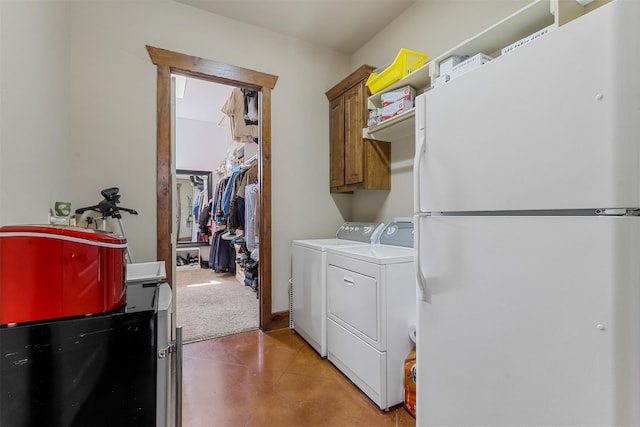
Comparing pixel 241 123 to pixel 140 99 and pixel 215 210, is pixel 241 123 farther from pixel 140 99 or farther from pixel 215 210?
pixel 215 210

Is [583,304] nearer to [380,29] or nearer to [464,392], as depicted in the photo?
[464,392]

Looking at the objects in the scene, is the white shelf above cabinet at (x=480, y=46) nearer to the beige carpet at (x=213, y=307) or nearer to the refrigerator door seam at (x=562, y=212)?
the refrigerator door seam at (x=562, y=212)

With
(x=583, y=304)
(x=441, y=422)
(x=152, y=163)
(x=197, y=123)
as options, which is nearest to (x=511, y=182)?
(x=583, y=304)

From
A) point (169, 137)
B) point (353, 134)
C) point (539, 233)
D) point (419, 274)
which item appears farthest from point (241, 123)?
point (539, 233)

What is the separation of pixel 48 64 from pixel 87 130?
645mm

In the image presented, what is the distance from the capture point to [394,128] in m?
2.28

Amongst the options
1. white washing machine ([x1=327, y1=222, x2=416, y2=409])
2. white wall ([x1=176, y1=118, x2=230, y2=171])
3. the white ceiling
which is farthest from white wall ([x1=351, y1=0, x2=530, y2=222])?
white wall ([x1=176, y1=118, x2=230, y2=171])

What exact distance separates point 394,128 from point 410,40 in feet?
2.66

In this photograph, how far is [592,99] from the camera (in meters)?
0.70

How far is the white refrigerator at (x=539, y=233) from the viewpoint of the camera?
661 millimetres

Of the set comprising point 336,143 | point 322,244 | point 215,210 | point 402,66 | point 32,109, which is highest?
point 402,66

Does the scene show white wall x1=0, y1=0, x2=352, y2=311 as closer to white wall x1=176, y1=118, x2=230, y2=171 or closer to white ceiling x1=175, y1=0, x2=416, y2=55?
white ceiling x1=175, y1=0, x2=416, y2=55

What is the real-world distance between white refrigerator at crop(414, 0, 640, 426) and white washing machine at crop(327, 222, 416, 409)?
0.43m

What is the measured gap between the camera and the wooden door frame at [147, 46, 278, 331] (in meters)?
2.25
